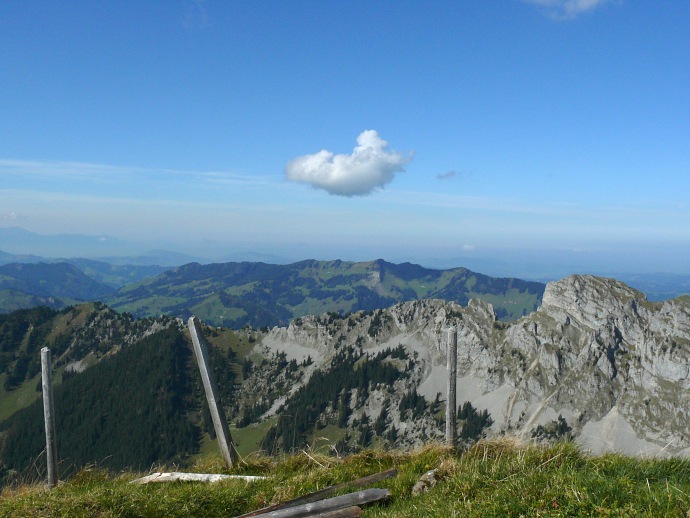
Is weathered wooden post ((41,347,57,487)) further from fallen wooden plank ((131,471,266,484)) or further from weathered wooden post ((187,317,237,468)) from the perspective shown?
weathered wooden post ((187,317,237,468))

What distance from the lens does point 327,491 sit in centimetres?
955

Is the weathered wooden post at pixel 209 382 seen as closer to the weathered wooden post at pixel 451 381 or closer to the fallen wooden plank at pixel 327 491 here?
the fallen wooden plank at pixel 327 491

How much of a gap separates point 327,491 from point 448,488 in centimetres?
288

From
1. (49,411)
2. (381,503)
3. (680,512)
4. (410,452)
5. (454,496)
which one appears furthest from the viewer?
(49,411)

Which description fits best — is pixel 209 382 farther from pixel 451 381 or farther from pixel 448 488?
pixel 448 488

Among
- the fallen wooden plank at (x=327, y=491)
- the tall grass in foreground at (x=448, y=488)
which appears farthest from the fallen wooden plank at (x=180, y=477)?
the fallen wooden plank at (x=327, y=491)

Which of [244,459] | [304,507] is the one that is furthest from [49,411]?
[304,507]

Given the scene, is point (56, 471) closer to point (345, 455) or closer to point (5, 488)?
point (5, 488)

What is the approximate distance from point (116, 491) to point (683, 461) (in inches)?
449

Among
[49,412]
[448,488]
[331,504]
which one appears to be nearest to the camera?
[448,488]

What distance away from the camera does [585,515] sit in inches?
233

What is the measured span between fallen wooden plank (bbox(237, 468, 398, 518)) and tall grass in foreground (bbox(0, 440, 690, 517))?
29 cm

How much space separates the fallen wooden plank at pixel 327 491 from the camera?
8842 mm

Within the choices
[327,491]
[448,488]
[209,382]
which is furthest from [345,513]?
[209,382]
